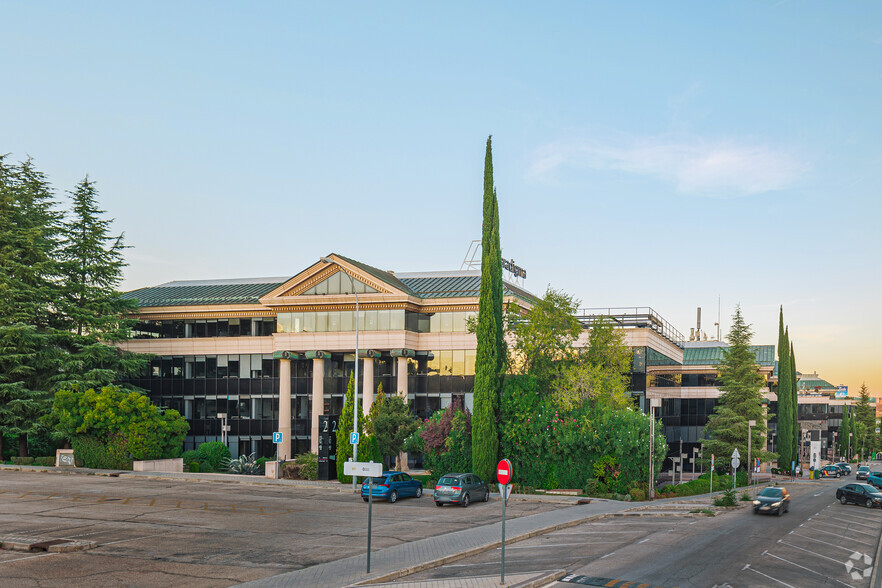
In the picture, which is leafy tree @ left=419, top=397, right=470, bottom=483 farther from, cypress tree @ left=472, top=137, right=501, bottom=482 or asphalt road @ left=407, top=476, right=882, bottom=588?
asphalt road @ left=407, top=476, right=882, bottom=588

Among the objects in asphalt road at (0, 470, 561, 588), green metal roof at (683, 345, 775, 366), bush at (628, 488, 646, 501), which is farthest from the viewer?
green metal roof at (683, 345, 775, 366)

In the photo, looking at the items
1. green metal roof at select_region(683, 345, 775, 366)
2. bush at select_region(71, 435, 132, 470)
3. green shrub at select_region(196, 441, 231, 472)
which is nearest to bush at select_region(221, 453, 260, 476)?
green shrub at select_region(196, 441, 231, 472)

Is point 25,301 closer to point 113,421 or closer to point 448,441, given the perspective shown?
point 113,421

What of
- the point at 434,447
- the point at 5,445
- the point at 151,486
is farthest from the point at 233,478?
the point at 5,445

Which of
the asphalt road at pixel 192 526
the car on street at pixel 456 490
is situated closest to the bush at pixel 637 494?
the asphalt road at pixel 192 526

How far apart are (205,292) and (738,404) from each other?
51456mm

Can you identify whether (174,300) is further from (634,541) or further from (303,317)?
(634,541)

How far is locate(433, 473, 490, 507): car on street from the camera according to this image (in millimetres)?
37469

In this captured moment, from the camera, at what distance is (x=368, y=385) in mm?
61156

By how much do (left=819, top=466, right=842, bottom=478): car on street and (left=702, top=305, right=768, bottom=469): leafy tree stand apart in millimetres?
A: 23827

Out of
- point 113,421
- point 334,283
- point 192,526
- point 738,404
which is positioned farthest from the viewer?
point 738,404

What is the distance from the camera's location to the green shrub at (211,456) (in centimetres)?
5881

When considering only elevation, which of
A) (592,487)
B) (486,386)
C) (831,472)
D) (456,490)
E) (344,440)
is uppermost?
(486,386)

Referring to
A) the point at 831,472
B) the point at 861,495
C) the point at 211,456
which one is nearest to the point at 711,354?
the point at 831,472
